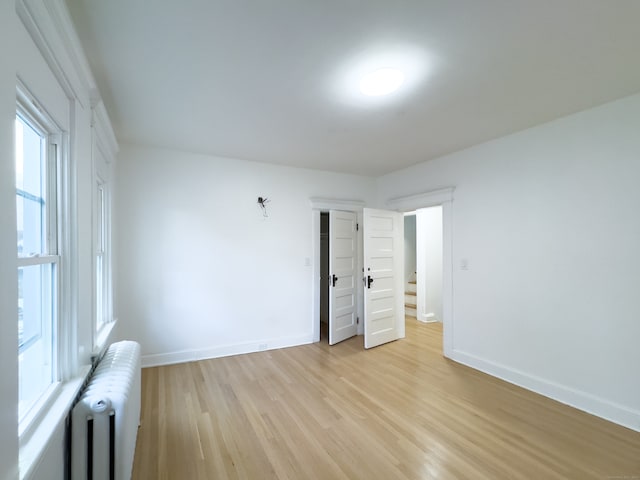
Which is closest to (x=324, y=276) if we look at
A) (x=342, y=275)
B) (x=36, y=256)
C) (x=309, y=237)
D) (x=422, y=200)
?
(x=342, y=275)

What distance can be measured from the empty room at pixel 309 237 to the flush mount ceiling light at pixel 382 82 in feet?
0.05

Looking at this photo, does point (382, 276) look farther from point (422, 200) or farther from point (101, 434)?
point (101, 434)

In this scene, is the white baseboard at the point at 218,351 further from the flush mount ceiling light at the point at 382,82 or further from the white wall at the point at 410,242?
the white wall at the point at 410,242

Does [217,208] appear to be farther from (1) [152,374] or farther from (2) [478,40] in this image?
(2) [478,40]

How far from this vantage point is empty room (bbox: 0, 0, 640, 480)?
1.40 m

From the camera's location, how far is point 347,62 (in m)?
1.85

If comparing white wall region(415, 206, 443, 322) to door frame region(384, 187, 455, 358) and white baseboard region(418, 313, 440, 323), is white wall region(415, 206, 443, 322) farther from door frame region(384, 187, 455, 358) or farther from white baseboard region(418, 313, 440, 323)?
door frame region(384, 187, 455, 358)

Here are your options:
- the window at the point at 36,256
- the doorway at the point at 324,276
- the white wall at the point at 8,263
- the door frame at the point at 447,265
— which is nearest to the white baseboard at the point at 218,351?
the doorway at the point at 324,276

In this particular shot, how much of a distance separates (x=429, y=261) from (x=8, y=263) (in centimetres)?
576

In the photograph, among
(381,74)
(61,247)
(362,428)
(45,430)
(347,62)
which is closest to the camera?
(45,430)

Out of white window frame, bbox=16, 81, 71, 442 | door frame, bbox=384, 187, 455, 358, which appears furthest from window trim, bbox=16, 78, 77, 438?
door frame, bbox=384, 187, 455, 358

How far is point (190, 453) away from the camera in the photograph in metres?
1.99

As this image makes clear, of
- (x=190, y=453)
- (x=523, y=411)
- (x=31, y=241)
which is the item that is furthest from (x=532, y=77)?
(x=190, y=453)

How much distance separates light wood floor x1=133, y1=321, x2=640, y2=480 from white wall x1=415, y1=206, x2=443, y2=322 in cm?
242
